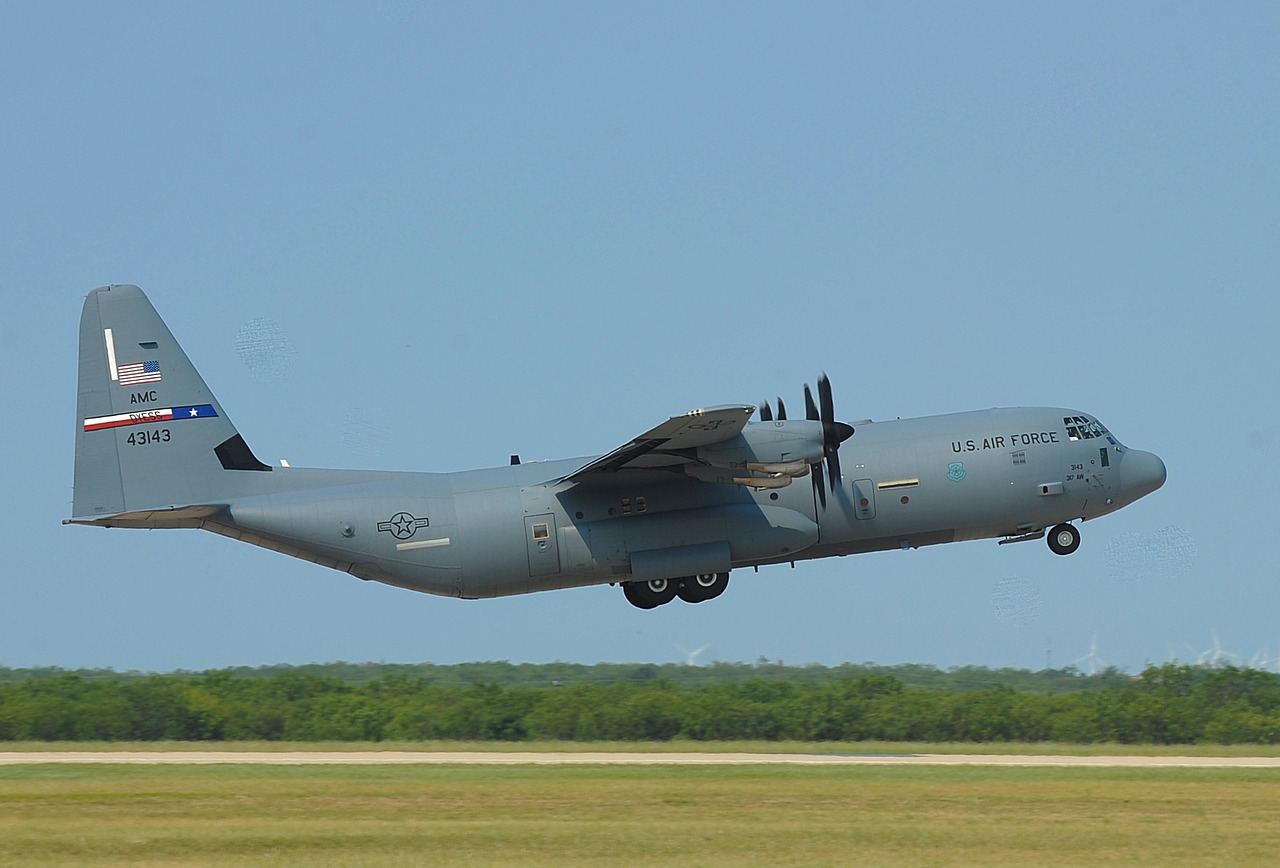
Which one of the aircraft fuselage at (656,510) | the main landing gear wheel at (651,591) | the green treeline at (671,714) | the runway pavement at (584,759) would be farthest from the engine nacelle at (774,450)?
the green treeline at (671,714)

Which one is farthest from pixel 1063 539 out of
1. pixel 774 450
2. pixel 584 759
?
pixel 584 759

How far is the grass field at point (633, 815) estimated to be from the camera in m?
17.6

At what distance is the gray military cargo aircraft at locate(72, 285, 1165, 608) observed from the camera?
28328mm

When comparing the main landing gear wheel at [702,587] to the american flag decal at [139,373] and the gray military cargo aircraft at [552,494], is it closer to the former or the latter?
the gray military cargo aircraft at [552,494]

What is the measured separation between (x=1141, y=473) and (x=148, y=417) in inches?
790

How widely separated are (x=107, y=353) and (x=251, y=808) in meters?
11.7

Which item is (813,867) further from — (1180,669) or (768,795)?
(1180,669)

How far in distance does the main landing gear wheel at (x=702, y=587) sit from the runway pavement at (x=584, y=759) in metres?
3.35

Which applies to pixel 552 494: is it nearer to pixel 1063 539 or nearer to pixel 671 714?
pixel 671 714

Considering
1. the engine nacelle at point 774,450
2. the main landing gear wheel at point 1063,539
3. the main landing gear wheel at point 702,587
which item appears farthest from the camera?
the main landing gear wheel at point 1063,539

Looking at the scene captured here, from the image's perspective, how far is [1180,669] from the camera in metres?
36.6

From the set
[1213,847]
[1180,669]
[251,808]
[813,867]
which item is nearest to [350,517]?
[251,808]

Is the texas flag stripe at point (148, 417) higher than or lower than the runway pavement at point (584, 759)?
higher

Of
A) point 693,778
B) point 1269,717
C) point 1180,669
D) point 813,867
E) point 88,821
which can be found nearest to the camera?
point 813,867
